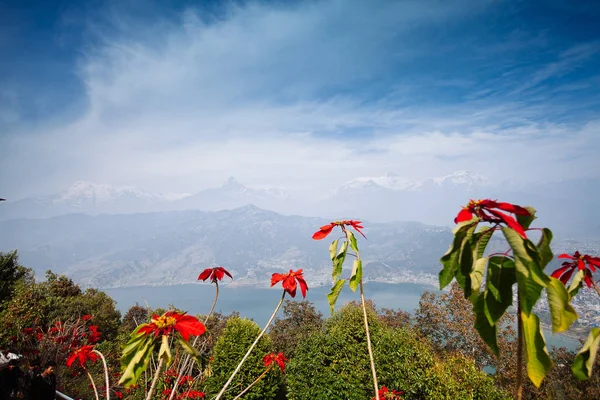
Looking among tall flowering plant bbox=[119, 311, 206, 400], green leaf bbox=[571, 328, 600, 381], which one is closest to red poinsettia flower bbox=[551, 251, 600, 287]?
green leaf bbox=[571, 328, 600, 381]

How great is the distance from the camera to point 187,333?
4.88 feet

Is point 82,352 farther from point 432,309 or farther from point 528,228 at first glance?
point 432,309

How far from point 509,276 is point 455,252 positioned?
19cm

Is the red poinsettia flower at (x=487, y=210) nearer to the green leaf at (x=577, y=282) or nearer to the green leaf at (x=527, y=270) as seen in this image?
the green leaf at (x=527, y=270)

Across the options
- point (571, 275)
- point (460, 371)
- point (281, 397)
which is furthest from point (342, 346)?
point (571, 275)

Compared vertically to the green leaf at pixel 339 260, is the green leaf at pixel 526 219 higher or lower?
higher

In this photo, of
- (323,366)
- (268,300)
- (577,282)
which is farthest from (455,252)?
(268,300)

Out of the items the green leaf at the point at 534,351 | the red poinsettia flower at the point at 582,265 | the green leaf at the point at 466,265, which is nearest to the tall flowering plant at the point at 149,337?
the green leaf at the point at 466,265

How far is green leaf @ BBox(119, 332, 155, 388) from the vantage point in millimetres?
1399

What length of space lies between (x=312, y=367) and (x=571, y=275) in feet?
27.9

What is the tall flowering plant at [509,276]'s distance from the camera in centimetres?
98

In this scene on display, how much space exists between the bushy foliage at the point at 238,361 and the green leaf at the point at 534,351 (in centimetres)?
879

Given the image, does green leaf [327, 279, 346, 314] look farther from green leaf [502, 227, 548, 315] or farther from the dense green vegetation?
the dense green vegetation

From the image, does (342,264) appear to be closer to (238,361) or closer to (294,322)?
(238,361)
